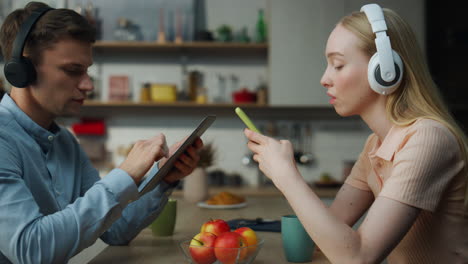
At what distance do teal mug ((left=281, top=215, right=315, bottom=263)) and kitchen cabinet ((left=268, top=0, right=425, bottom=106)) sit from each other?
102 inches

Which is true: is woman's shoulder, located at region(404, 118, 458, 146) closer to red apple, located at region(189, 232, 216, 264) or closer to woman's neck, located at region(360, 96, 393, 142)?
woman's neck, located at region(360, 96, 393, 142)

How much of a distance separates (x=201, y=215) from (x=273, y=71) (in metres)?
2.06

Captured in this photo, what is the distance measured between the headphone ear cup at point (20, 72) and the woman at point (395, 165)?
0.58 metres

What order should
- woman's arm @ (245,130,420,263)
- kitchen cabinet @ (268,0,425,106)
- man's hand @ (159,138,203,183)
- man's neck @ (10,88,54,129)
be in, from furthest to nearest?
1. kitchen cabinet @ (268,0,425,106)
2. man's hand @ (159,138,203,183)
3. man's neck @ (10,88,54,129)
4. woman's arm @ (245,130,420,263)

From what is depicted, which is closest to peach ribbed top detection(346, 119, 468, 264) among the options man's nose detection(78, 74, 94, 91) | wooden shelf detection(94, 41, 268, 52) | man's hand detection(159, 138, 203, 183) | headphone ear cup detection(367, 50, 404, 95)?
headphone ear cup detection(367, 50, 404, 95)

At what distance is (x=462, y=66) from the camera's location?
381 centimetres

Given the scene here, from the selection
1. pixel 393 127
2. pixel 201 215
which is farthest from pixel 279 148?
pixel 201 215

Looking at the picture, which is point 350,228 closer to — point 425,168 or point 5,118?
point 425,168

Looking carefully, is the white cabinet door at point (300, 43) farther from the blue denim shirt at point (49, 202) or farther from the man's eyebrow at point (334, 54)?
the man's eyebrow at point (334, 54)

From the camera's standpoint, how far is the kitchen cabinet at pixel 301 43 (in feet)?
12.3

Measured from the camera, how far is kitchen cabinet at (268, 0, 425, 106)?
12.3 feet

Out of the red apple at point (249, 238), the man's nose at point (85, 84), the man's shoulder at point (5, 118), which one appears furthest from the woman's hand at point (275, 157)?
the man's shoulder at point (5, 118)

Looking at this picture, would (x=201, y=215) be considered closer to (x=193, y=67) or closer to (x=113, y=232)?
(x=113, y=232)

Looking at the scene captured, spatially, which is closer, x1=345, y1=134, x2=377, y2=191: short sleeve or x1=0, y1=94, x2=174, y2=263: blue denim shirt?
x1=0, y1=94, x2=174, y2=263: blue denim shirt
